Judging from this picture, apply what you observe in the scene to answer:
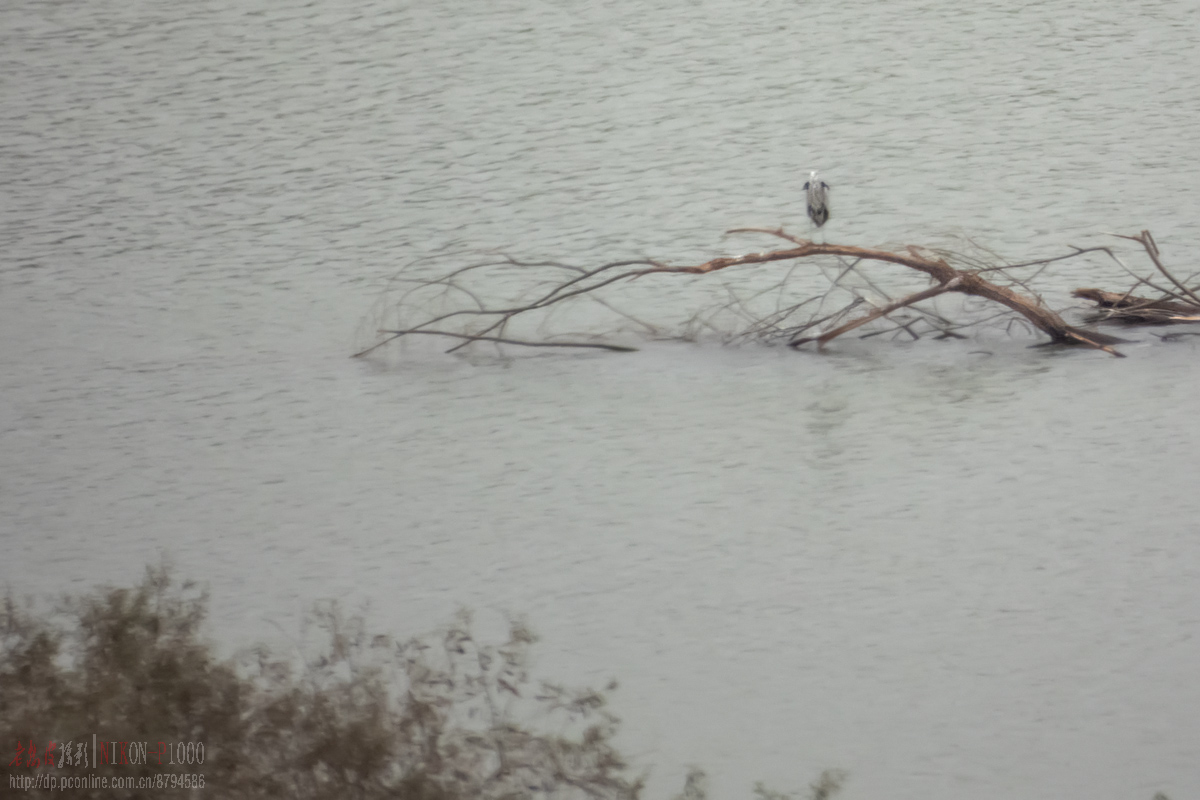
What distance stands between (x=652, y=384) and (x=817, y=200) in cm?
91

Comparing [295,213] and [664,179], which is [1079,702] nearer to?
[664,179]

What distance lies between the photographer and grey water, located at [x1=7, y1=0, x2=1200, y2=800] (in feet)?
7.89

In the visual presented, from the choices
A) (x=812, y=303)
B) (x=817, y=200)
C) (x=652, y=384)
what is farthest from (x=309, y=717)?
(x=817, y=200)

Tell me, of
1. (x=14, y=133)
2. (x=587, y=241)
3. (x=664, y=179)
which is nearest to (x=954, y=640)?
(x=587, y=241)

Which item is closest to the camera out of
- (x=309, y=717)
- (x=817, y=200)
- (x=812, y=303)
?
(x=309, y=717)

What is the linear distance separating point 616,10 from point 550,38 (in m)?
0.32

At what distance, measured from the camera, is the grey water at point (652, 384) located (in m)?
2.40

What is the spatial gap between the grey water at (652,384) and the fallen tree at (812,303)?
8 cm

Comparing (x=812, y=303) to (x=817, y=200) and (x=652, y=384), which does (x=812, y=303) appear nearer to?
(x=817, y=200)

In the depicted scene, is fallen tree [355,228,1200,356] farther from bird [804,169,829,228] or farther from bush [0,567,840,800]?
bush [0,567,840,800]

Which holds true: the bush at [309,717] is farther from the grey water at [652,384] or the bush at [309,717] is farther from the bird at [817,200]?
the bird at [817,200]

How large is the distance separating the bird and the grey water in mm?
197

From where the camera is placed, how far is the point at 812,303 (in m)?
3.79

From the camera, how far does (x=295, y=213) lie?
4379 mm
